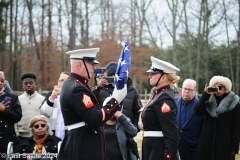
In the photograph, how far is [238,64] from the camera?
76.2 feet

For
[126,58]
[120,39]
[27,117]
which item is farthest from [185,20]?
[126,58]

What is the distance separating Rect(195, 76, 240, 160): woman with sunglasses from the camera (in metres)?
5.88

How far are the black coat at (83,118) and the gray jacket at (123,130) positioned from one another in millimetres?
1314

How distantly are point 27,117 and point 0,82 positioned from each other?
0.87 metres

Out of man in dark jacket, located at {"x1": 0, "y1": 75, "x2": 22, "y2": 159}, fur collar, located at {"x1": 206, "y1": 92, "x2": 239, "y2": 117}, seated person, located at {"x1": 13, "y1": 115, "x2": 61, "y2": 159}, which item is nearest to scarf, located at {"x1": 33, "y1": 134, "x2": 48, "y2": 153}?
seated person, located at {"x1": 13, "y1": 115, "x2": 61, "y2": 159}

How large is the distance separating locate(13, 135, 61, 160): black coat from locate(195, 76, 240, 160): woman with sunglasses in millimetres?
2138

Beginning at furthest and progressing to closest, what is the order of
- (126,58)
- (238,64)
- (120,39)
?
(120,39) → (238,64) → (126,58)

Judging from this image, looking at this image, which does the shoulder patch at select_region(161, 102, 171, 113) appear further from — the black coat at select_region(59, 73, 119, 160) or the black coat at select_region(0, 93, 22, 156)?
the black coat at select_region(0, 93, 22, 156)

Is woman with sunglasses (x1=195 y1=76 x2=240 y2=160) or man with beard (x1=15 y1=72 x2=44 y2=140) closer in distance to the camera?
woman with sunglasses (x1=195 y1=76 x2=240 y2=160)

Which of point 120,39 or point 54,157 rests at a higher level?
point 120,39

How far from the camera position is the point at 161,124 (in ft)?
15.0

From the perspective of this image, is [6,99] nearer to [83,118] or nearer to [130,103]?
[130,103]

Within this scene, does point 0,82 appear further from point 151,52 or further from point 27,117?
point 151,52

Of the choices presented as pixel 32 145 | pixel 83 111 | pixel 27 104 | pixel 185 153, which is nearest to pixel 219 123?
pixel 185 153
